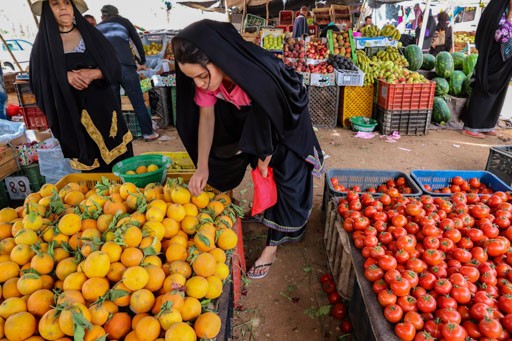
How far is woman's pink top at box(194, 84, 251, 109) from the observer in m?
1.96

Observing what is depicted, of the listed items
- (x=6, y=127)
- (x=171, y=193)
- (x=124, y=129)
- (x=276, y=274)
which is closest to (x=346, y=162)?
(x=276, y=274)

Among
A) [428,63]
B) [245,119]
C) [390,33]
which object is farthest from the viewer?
[390,33]

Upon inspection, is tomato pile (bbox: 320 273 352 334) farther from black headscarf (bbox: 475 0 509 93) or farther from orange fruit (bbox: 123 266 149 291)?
black headscarf (bbox: 475 0 509 93)

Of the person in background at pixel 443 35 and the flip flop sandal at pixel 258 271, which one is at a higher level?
the person in background at pixel 443 35

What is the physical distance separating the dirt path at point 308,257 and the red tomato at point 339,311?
5 centimetres

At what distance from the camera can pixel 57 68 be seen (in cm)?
237

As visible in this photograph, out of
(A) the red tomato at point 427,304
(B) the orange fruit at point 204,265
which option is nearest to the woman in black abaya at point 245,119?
(B) the orange fruit at point 204,265

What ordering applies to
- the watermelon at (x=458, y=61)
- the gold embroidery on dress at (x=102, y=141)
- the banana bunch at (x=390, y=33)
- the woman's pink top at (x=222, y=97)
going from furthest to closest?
the banana bunch at (x=390, y=33)
the watermelon at (x=458, y=61)
the gold embroidery on dress at (x=102, y=141)
the woman's pink top at (x=222, y=97)

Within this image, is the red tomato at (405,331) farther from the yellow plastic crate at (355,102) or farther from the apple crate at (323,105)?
the yellow plastic crate at (355,102)

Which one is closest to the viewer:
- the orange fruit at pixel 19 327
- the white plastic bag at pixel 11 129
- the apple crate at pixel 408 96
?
the orange fruit at pixel 19 327

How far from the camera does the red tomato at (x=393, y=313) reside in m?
1.55

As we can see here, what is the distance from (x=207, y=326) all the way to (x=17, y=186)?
3160 mm

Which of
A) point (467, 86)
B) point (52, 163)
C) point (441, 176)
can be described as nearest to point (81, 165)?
point (52, 163)

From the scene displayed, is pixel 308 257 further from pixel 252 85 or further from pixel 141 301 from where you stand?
pixel 141 301
